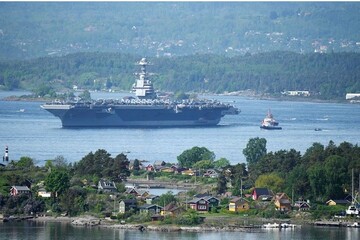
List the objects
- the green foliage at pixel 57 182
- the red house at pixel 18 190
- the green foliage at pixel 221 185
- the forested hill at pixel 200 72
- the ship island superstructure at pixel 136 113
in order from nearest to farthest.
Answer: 1. the green foliage at pixel 57 182
2. the red house at pixel 18 190
3. the green foliage at pixel 221 185
4. the ship island superstructure at pixel 136 113
5. the forested hill at pixel 200 72

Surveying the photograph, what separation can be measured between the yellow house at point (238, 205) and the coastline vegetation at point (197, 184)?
0.59 ft

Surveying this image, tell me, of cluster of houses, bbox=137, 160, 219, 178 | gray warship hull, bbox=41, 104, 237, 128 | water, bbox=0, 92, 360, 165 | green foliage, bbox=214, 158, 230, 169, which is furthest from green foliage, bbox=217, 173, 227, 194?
gray warship hull, bbox=41, 104, 237, 128

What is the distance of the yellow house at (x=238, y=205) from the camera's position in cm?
4438

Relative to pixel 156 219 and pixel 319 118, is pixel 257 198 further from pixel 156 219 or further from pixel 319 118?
pixel 319 118

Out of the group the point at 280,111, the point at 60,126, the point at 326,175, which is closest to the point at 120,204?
the point at 326,175

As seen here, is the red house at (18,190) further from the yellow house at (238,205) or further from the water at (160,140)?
the yellow house at (238,205)

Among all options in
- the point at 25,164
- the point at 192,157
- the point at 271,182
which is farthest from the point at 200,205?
the point at 192,157

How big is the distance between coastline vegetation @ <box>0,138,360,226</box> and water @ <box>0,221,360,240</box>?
4.77 ft

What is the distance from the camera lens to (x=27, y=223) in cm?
4253

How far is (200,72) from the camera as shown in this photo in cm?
15400

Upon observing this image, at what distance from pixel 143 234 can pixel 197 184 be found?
412 inches

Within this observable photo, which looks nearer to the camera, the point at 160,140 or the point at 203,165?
the point at 203,165

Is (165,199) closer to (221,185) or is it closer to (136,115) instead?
(221,185)

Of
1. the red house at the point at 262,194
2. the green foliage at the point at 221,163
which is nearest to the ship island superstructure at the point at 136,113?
the green foliage at the point at 221,163
